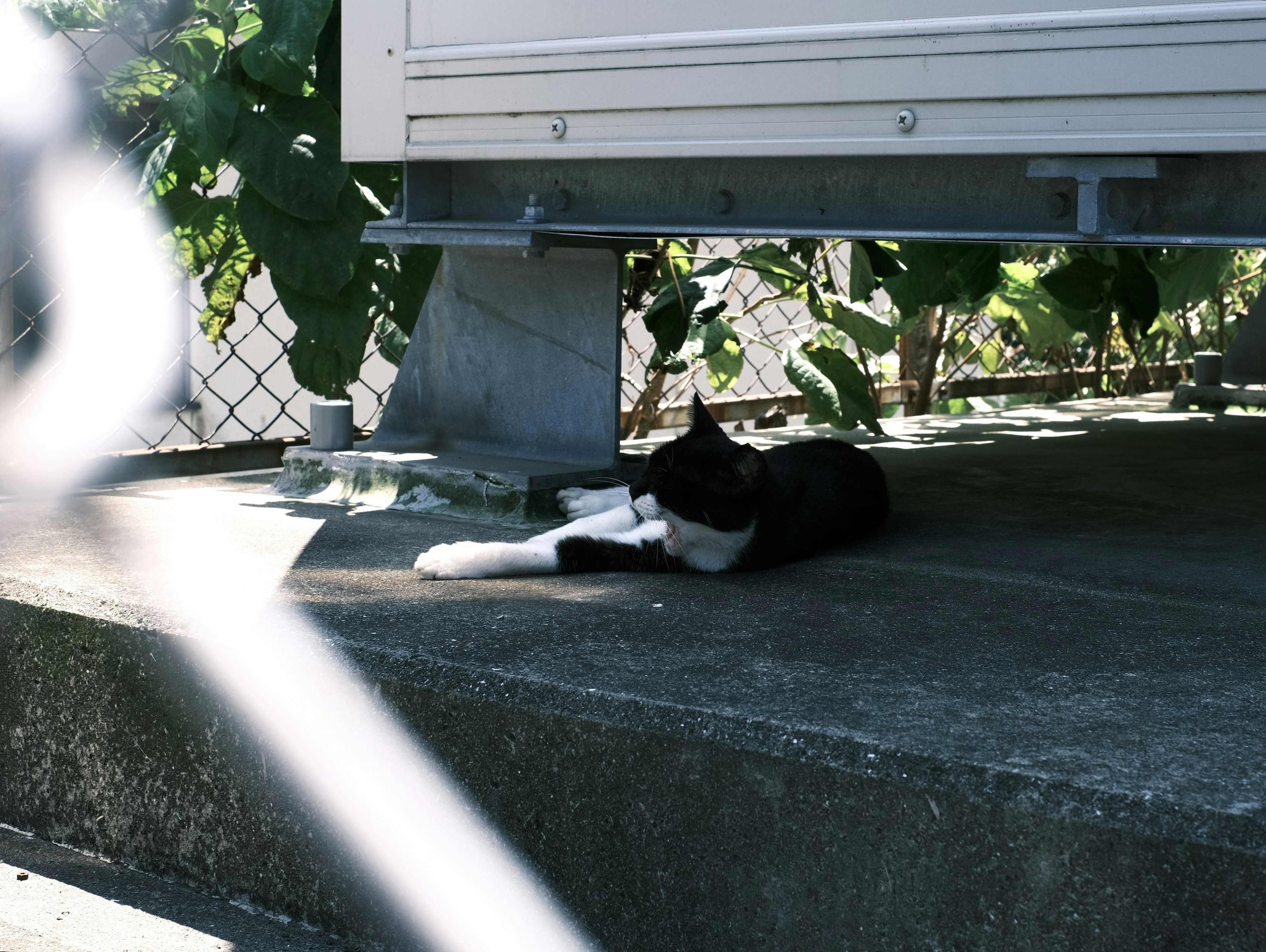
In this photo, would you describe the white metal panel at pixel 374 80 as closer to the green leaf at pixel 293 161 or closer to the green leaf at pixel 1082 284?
the green leaf at pixel 293 161

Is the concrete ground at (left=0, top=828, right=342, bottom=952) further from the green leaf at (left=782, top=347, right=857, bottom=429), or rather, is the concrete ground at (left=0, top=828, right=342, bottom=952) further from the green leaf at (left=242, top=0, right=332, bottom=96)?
the green leaf at (left=782, top=347, right=857, bottom=429)

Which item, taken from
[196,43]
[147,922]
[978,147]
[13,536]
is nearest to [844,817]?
[147,922]

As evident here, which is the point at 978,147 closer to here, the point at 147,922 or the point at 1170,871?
the point at 1170,871

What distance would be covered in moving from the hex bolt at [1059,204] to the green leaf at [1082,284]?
4.49ft

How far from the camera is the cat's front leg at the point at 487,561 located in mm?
2113

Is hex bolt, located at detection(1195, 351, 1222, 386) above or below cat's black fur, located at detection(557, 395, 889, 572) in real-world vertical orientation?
above

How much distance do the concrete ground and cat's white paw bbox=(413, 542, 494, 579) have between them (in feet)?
1.95

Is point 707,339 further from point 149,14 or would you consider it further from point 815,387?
point 149,14

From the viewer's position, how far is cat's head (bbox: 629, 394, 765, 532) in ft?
7.32

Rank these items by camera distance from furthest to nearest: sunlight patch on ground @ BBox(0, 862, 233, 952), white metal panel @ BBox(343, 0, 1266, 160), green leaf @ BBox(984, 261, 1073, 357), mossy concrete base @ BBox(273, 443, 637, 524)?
green leaf @ BBox(984, 261, 1073, 357), mossy concrete base @ BBox(273, 443, 637, 524), white metal panel @ BBox(343, 0, 1266, 160), sunlight patch on ground @ BBox(0, 862, 233, 952)

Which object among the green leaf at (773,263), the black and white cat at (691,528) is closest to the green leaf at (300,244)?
the black and white cat at (691,528)

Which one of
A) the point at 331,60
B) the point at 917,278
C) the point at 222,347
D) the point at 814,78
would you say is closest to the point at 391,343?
the point at 331,60

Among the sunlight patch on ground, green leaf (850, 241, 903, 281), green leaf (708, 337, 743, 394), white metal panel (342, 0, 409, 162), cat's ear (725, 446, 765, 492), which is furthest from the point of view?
green leaf (708, 337, 743, 394)

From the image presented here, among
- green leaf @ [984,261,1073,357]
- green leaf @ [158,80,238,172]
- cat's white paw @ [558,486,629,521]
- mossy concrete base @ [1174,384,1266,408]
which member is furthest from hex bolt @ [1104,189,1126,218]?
mossy concrete base @ [1174,384,1266,408]
